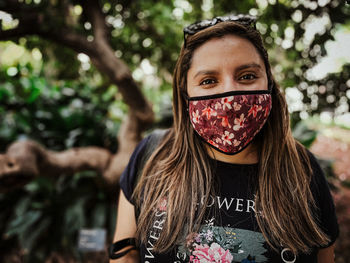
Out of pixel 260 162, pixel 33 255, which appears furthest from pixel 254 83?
pixel 33 255

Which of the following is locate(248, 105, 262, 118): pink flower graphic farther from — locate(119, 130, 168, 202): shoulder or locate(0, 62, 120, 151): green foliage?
locate(0, 62, 120, 151): green foliage

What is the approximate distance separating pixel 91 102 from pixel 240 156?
3.07 meters

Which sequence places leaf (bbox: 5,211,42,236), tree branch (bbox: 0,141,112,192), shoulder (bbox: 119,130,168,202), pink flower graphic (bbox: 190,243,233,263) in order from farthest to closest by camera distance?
leaf (bbox: 5,211,42,236) < tree branch (bbox: 0,141,112,192) < shoulder (bbox: 119,130,168,202) < pink flower graphic (bbox: 190,243,233,263)

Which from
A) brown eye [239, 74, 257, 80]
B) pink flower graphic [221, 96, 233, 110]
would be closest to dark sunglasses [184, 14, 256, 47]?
brown eye [239, 74, 257, 80]

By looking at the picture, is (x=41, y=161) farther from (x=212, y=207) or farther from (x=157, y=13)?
(x=157, y=13)

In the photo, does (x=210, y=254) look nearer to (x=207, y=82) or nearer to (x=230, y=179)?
(x=230, y=179)

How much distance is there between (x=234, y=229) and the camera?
99 cm

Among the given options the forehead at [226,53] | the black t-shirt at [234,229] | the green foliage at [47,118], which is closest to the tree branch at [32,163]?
the green foliage at [47,118]

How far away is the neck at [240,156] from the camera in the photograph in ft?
3.77

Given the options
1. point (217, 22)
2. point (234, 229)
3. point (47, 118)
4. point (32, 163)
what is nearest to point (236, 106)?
point (217, 22)

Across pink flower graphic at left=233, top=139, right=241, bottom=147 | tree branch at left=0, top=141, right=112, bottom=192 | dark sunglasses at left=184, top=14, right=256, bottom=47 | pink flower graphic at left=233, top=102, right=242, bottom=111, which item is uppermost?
dark sunglasses at left=184, top=14, right=256, bottom=47

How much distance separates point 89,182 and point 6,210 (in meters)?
0.99

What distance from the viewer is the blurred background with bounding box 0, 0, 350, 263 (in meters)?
1.79

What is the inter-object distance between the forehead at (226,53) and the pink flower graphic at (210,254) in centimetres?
74
